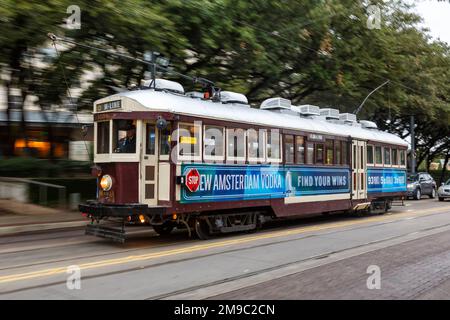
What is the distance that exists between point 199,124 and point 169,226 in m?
2.77

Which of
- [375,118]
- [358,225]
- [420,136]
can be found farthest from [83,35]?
[420,136]

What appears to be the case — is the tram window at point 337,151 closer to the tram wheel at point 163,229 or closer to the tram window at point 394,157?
the tram window at point 394,157

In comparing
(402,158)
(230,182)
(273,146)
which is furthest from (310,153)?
(402,158)

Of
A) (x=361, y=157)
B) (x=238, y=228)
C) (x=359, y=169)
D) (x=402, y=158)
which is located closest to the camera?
(x=238, y=228)

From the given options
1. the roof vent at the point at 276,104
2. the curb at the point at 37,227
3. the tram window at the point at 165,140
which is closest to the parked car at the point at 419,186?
the roof vent at the point at 276,104

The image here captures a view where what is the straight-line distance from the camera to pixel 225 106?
12.2 meters

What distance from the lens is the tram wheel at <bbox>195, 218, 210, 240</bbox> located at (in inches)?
450

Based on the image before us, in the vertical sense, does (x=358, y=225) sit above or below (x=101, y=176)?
below

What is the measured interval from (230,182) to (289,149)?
9.24 ft

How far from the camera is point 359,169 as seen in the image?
17.2m

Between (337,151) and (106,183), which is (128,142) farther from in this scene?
(337,151)

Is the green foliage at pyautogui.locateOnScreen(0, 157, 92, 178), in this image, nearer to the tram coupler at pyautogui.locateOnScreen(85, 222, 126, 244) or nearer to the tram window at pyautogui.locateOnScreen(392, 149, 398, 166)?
the tram coupler at pyautogui.locateOnScreen(85, 222, 126, 244)
